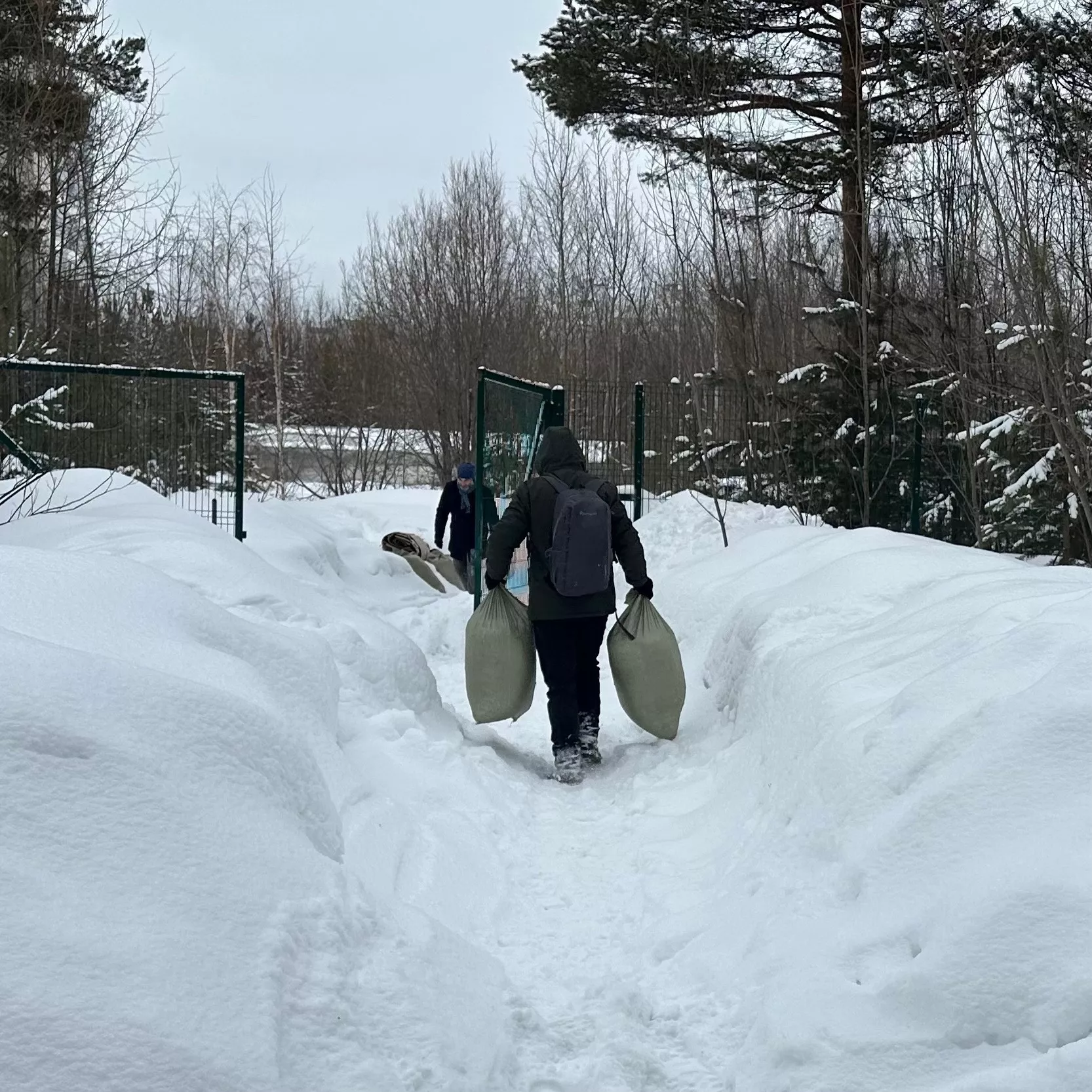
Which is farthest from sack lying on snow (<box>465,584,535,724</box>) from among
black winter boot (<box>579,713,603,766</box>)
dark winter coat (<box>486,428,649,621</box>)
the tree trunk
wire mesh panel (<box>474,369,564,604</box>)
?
the tree trunk

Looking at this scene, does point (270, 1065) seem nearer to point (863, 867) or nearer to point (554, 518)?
point (863, 867)

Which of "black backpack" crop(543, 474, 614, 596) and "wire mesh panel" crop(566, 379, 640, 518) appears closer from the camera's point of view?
"black backpack" crop(543, 474, 614, 596)

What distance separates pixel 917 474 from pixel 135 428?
326 inches

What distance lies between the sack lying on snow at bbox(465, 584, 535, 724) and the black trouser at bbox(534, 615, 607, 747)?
14cm

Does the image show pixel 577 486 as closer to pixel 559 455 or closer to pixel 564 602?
pixel 559 455

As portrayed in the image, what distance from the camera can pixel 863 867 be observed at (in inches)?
127

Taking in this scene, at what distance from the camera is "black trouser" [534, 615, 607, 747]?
19.0 feet

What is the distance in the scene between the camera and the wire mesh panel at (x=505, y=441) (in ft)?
30.2

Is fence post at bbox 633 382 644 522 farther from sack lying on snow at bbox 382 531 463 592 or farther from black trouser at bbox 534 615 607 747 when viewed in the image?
black trouser at bbox 534 615 607 747

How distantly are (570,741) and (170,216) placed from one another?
12.7 meters

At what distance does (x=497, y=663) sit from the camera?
596 cm

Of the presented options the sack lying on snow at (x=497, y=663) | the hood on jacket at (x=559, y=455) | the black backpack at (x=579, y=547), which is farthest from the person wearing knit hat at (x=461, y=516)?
the black backpack at (x=579, y=547)

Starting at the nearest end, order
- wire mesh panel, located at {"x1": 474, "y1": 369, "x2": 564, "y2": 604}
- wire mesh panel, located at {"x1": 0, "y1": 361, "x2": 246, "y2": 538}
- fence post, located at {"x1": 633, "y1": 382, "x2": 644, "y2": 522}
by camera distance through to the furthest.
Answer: wire mesh panel, located at {"x1": 474, "y1": 369, "x2": 564, "y2": 604} → wire mesh panel, located at {"x1": 0, "y1": 361, "x2": 246, "y2": 538} → fence post, located at {"x1": 633, "y1": 382, "x2": 644, "y2": 522}

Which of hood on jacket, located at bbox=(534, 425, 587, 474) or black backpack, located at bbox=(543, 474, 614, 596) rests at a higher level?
hood on jacket, located at bbox=(534, 425, 587, 474)
